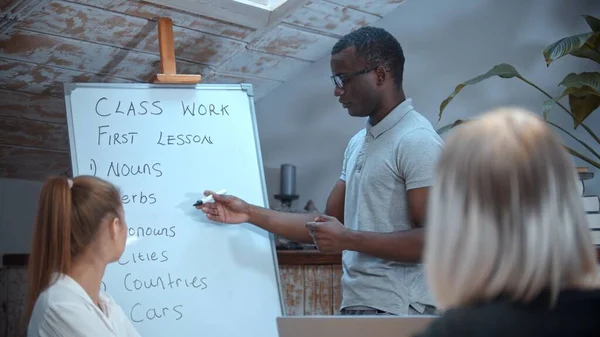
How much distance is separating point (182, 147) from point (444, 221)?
1.71 meters

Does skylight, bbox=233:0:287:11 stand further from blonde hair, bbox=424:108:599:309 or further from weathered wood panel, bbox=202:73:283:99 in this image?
blonde hair, bbox=424:108:599:309

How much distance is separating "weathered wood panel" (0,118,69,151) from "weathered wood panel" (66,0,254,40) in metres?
0.68

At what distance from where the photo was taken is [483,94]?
124 inches

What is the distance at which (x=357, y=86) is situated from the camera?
7.11 ft

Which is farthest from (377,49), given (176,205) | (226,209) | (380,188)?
(176,205)

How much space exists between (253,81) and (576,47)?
4.38 ft

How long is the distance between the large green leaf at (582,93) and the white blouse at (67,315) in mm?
1656

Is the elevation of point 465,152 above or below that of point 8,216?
below

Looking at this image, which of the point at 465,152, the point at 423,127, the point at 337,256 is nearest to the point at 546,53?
the point at 423,127

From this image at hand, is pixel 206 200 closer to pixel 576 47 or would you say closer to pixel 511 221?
pixel 576 47

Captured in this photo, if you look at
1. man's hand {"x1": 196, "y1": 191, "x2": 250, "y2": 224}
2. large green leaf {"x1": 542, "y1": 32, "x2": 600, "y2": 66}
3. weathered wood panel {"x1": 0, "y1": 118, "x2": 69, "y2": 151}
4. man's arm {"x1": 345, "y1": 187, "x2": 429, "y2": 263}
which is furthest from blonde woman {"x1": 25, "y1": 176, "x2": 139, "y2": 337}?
large green leaf {"x1": 542, "y1": 32, "x2": 600, "y2": 66}

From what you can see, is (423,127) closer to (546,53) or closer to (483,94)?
(546,53)

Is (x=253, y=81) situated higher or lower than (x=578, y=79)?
higher

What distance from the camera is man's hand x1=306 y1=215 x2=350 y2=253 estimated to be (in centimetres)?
203
